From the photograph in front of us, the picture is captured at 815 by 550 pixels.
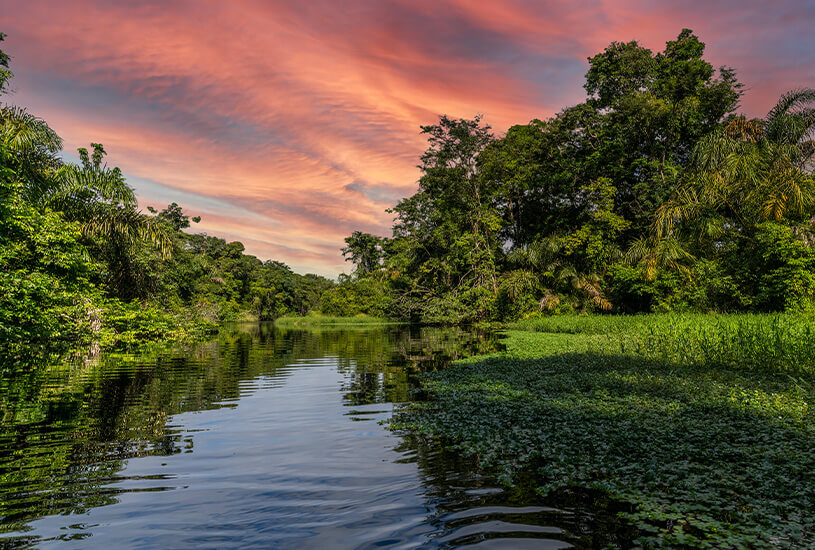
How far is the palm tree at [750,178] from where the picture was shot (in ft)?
85.6

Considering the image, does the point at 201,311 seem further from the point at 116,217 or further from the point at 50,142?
the point at 50,142

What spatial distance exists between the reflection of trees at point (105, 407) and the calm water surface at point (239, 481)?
0.04m

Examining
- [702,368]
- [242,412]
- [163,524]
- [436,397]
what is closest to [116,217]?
[242,412]

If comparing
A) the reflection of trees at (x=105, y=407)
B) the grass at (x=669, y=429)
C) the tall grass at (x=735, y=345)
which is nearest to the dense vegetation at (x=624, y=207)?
the tall grass at (x=735, y=345)

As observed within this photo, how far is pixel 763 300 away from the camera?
26281 millimetres

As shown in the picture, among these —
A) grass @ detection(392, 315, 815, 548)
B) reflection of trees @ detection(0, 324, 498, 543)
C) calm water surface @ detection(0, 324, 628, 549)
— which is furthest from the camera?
reflection of trees @ detection(0, 324, 498, 543)

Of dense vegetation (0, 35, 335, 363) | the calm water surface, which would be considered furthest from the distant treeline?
the calm water surface

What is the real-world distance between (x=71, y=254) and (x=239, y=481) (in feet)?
55.0

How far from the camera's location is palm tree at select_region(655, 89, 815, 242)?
1027 inches

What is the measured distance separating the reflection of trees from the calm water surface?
4cm

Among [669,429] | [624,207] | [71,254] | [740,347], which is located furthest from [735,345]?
[624,207]

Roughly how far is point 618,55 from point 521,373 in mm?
37693

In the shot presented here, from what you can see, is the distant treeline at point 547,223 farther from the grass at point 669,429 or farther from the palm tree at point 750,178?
the grass at point 669,429

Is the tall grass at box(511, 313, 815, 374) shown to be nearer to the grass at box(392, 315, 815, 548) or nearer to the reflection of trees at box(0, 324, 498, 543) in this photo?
the grass at box(392, 315, 815, 548)
